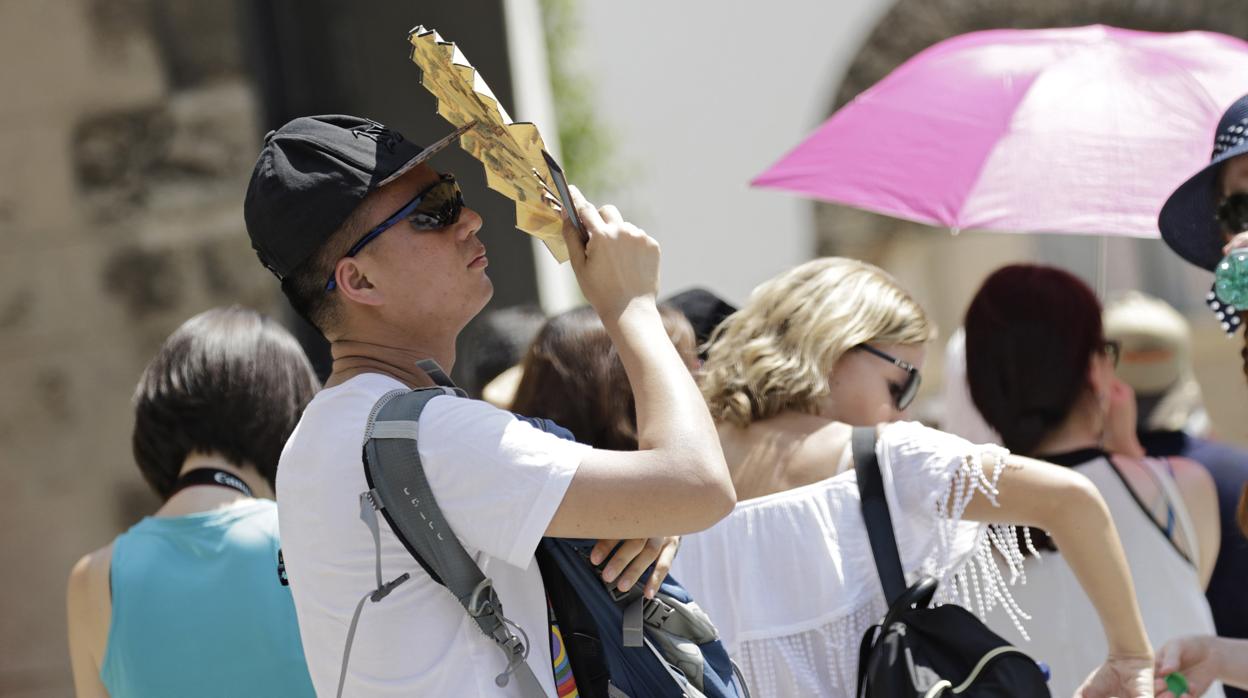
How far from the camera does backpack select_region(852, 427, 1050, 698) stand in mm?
2363

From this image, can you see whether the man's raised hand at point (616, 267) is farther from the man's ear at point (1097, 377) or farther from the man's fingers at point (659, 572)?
the man's ear at point (1097, 377)

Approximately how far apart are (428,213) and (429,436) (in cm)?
36

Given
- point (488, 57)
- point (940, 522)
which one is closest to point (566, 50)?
point (488, 57)

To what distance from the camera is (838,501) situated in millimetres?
2582

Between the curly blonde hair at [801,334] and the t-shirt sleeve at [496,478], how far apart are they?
103 cm

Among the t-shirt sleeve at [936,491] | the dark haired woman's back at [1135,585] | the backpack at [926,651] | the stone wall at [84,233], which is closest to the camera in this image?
the backpack at [926,651]

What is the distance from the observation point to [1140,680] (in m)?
2.52

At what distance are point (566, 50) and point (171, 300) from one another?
712 cm

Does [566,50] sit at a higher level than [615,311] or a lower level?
lower

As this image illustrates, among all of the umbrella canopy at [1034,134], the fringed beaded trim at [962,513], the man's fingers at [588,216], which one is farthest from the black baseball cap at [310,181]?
the umbrella canopy at [1034,134]

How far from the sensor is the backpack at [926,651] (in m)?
2.36

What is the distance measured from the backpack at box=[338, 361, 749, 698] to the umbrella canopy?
1.66 meters

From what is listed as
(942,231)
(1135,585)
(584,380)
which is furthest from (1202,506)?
(942,231)

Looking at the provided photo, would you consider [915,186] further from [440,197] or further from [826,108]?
[826,108]
